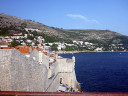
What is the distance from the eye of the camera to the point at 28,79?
254 inches

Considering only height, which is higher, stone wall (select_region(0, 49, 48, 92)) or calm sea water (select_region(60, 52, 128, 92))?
stone wall (select_region(0, 49, 48, 92))

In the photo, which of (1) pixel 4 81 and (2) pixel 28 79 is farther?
(2) pixel 28 79

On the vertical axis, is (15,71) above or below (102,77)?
above

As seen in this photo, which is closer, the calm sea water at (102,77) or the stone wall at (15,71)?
the stone wall at (15,71)

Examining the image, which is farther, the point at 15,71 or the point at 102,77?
the point at 102,77

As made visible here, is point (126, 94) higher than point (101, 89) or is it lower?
higher

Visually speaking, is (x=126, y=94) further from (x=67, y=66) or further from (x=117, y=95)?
(x=67, y=66)

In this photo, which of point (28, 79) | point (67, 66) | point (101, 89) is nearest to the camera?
point (28, 79)

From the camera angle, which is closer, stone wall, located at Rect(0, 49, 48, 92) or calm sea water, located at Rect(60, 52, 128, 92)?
stone wall, located at Rect(0, 49, 48, 92)

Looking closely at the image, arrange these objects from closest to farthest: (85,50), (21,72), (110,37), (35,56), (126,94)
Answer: (126,94)
(21,72)
(35,56)
(85,50)
(110,37)

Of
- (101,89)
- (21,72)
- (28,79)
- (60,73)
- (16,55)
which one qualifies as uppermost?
(16,55)

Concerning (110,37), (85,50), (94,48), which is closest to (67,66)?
(85,50)

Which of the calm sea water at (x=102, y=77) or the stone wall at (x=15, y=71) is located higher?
the stone wall at (x=15, y=71)

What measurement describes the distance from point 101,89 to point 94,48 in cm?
10748
